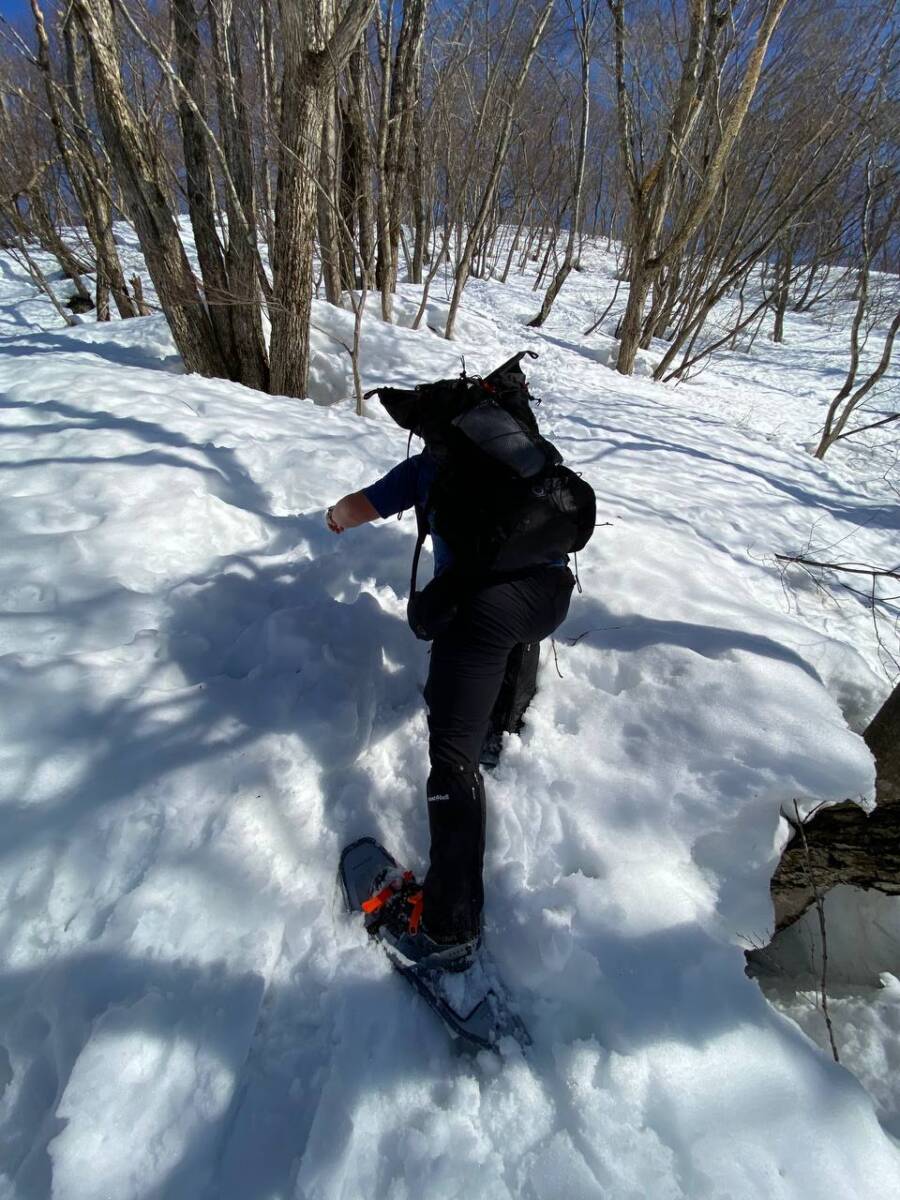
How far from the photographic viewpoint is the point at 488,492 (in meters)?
1.64

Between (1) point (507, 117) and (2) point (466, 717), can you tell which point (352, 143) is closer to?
(1) point (507, 117)

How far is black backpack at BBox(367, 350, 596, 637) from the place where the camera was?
1612 mm

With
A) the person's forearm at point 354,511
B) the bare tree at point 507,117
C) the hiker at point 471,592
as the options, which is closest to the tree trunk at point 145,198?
the person's forearm at point 354,511

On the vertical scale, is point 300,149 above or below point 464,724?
above

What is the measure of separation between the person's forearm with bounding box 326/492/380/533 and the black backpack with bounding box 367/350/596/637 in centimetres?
40

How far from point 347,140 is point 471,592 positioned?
1103cm

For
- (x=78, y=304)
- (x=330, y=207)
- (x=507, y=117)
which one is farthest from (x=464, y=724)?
(x=78, y=304)

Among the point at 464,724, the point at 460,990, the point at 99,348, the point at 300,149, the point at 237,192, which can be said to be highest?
the point at 300,149

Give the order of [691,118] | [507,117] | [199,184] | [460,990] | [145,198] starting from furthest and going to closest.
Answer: [507,117]
[691,118]
[199,184]
[145,198]
[460,990]

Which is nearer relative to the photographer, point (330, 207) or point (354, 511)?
point (354, 511)

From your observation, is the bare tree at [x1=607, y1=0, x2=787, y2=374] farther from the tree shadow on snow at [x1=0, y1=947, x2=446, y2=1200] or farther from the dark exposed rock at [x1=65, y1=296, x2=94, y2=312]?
the dark exposed rock at [x1=65, y1=296, x2=94, y2=312]

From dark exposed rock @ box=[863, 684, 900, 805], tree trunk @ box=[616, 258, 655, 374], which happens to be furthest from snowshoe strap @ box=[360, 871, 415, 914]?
tree trunk @ box=[616, 258, 655, 374]

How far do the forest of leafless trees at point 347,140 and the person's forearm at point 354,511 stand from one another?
13.4 ft

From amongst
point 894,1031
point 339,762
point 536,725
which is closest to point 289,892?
point 339,762
